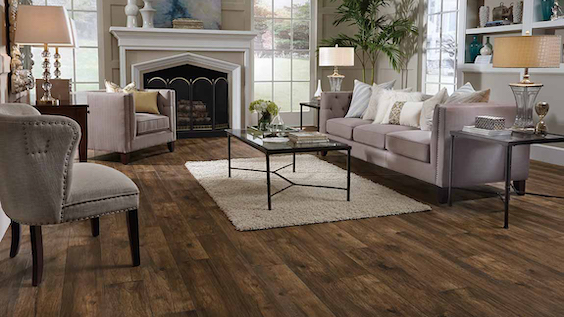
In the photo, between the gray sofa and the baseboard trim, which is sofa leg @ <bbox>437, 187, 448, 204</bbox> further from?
the baseboard trim

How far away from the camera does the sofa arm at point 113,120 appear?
547 centimetres

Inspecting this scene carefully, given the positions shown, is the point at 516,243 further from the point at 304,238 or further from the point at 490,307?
the point at 304,238

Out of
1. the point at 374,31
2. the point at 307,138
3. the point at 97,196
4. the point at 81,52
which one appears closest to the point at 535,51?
the point at 307,138

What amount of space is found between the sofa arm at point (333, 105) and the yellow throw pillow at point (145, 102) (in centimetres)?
186

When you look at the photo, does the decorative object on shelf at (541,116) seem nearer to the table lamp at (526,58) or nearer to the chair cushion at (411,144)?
the table lamp at (526,58)

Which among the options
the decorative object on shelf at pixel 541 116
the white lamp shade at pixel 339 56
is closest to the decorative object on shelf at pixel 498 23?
the white lamp shade at pixel 339 56

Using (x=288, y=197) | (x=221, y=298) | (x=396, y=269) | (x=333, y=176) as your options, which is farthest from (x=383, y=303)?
(x=333, y=176)

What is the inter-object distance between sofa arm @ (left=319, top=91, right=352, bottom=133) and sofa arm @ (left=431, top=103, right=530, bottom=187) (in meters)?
2.10

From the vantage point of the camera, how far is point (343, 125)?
5.47 metres

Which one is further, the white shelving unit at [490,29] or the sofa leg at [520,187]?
the white shelving unit at [490,29]

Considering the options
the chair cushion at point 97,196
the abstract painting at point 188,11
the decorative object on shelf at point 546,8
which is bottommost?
the chair cushion at point 97,196

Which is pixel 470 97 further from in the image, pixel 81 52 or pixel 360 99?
pixel 81 52

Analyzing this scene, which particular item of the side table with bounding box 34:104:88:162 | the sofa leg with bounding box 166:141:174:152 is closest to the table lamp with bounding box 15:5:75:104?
the side table with bounding box 34:104:88:162

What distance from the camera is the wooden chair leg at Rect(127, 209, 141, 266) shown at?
2701 millimetres
